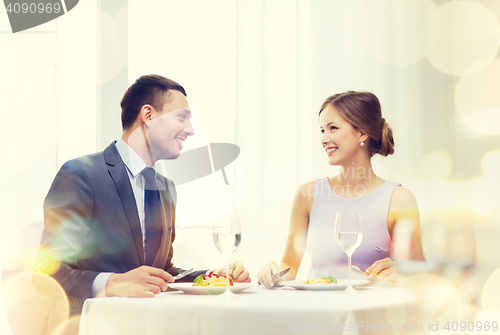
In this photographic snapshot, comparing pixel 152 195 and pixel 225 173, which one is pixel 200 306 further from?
pixel 225 173

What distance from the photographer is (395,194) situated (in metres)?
1.85

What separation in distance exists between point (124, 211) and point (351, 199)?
0.99 metres

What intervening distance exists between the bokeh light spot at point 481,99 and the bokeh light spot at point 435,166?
25 cm

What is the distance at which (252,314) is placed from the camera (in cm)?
88

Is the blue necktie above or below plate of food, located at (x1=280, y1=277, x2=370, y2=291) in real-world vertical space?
above

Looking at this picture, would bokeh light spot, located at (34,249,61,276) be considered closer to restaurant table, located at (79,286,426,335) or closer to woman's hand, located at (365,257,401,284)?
restaurant table, located at (79,286,426,335)

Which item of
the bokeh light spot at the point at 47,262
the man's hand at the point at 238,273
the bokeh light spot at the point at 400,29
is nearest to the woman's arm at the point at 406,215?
the man's hand at the point at 238,273

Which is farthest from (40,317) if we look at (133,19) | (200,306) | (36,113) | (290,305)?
(133,19)

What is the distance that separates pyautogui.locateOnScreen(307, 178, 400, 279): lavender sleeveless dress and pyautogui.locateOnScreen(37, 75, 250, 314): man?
58cm

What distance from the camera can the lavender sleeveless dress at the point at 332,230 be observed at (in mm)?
1750

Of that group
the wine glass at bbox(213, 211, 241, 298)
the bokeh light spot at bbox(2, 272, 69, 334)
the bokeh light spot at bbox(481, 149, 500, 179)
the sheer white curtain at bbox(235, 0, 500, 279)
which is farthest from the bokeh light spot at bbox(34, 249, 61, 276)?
the bokeh light spot at bbox(481, 149, 500, 179)

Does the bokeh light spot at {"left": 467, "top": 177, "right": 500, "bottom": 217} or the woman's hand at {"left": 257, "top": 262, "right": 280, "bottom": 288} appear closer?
the woman's hand at {"left": 257, "top": 262, "right": 280, "bottom": 288}
